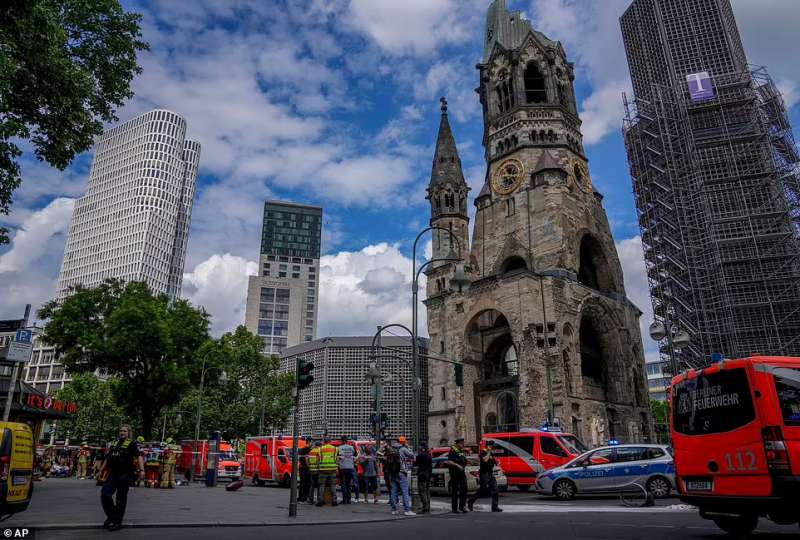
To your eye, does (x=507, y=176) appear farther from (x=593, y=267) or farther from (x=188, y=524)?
(x=188, y=524)

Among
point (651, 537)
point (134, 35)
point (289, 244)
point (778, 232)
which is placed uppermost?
point (289, 244)

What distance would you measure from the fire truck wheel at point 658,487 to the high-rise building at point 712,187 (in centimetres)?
2756

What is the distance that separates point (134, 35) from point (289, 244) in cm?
13115

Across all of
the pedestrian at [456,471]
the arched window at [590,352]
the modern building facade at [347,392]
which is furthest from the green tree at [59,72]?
the modern building facade at [347,392]

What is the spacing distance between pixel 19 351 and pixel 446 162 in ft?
145

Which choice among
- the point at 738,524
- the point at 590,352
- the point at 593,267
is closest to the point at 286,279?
the point at 593,267

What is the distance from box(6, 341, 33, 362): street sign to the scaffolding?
38.9 m

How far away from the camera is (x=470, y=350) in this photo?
39.9 meters

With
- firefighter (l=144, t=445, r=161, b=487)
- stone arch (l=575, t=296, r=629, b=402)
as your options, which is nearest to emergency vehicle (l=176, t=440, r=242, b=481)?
firefighter (l=144, t=445, r=161, b=487)

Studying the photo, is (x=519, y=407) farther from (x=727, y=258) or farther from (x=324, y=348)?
(x=324, y=348)

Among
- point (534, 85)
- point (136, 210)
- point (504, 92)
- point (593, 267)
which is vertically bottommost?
point (593, 267)

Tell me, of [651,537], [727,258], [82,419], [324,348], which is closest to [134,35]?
[651,537]

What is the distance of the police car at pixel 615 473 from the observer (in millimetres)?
14555

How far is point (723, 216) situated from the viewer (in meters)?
41.2
